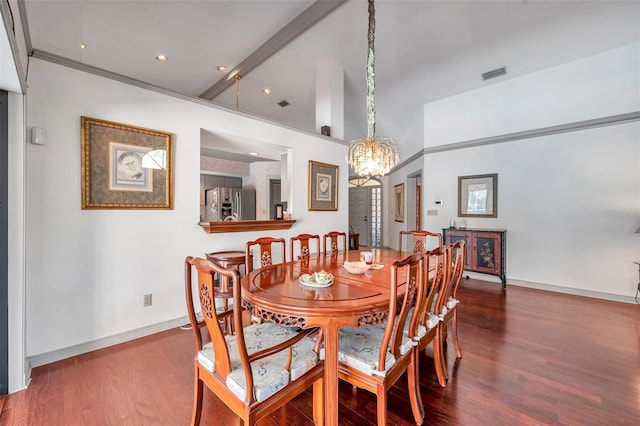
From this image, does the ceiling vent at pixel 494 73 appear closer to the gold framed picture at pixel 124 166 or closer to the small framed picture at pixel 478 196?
the small framed picture at pixel 478 196

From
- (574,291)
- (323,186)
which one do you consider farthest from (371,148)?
(574,291)

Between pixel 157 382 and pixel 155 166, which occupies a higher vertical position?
pixel 155 166

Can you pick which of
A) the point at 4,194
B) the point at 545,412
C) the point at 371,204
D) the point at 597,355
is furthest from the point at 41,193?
the point at 371,204

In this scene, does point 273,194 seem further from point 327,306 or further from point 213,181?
point 327,306

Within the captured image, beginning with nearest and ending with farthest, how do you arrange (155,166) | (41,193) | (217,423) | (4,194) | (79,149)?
(217,423), (4,194), (41,193), (79,149), (155,166)

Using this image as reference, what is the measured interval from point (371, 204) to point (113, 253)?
7.80 meters

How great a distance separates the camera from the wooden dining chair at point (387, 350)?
1.33m

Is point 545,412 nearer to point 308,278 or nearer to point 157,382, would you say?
point 308,278

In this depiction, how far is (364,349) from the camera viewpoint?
1494 mm

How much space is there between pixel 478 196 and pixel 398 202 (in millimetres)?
2896

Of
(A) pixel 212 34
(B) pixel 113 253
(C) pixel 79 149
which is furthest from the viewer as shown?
(A) pixel 212 34

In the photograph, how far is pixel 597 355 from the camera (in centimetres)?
228

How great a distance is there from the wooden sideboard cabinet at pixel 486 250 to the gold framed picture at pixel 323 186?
7.30ft

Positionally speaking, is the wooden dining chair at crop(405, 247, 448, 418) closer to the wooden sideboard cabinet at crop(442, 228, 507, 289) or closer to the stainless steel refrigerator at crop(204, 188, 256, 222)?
the wooden sideboard cabinet at crop(442, 228, 507, 289)
